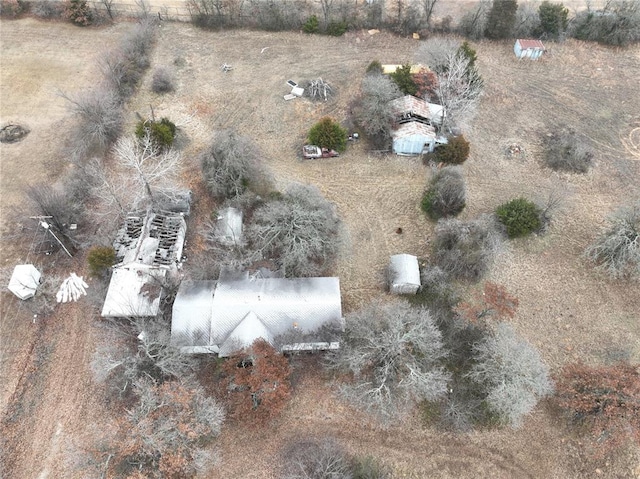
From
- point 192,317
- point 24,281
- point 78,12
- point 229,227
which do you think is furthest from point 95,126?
point 78,12

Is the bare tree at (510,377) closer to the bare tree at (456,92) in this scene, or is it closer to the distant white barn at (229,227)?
the distant white barn at (229,227)

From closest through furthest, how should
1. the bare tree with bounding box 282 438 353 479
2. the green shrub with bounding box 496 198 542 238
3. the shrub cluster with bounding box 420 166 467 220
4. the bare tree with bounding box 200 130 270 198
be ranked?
the bare tree with bounding box 282 438 353 479 < the green shrub with bounding box 496 198 542 238 < the shrub cluster with bounding box 420 166 467 220 < the bare tree with bounding box 200 130 270 198

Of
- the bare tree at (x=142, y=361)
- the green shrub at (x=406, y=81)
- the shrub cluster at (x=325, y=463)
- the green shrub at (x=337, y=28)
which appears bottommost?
the shrub cluster at (x=325, y=463)

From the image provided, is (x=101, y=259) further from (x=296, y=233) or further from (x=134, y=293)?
(x=296, y=233)

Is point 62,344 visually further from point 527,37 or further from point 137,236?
point 527,37

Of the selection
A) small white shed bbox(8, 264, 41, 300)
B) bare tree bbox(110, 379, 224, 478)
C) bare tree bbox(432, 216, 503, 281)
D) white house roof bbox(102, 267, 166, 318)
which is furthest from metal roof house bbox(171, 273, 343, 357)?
small white shed bbox(8, 264, 41, 300)

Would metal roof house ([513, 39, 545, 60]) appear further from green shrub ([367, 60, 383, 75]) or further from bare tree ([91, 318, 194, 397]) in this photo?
bare tree ([91, 318, 194, 397])

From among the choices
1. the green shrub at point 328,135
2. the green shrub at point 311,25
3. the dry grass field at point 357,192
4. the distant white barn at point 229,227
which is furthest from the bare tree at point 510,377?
the green shrub at point 311,25
